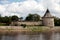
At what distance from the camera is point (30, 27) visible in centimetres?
4788

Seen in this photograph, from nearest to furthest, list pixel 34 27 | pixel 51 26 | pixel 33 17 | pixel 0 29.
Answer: pixel 0 29
pixel 34 27
pixel 51 26
pixel 33 17

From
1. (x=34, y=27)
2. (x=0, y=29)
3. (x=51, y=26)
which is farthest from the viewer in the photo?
(x=51, y=26)

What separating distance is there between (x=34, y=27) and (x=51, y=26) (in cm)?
540

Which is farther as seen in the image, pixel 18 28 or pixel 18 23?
pixel 18 23

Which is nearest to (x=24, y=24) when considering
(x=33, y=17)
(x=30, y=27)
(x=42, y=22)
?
(x=30, y=27)

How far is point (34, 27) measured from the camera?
47.8 m

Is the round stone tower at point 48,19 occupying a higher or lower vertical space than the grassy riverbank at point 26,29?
higher

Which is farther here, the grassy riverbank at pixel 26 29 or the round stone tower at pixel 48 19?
the round stone tower at pixel 48 19

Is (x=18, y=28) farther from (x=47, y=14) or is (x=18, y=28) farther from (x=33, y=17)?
(x=33, y=17)

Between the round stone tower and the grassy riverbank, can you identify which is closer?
the grassy riverbank

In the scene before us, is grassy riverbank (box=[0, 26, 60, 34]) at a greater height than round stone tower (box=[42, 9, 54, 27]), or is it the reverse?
round stone tower (box=[42, 9, 54, 27])

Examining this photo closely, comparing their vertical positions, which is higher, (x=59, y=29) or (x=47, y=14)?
(x=47, y=14)

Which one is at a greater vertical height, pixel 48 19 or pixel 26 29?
pixel 48 19

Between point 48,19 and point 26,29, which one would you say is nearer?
point 26,29
